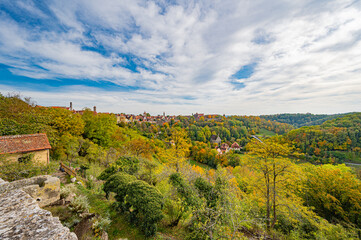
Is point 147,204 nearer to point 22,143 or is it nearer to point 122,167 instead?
point 122,167

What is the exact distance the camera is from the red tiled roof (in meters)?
10.2

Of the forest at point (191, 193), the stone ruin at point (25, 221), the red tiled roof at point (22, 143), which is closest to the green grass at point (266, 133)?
the forest at point (191, 193)

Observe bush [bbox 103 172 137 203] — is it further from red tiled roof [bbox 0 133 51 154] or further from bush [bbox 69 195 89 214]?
red tiled roof [bbox 0 133 51 154]

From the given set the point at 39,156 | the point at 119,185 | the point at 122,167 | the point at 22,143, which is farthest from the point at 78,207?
the point at 22,143

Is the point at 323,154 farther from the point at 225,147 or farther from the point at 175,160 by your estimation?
the point at 175,160

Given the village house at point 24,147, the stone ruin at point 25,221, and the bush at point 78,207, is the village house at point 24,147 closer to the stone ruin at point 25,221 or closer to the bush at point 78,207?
the bush at point 78,207

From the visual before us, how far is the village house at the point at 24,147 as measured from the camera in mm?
10125

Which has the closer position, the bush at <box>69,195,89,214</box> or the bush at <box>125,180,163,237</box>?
the bush at <box>125,180,163,237</box>

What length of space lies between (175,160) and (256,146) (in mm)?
7397

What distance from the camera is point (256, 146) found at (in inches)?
420

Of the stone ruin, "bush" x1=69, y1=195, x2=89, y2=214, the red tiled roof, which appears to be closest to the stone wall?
the red tiled roof

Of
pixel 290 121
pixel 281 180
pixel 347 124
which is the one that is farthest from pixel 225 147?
pixel 290 121

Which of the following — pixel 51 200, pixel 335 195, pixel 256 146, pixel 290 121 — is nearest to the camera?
pixel 51 200

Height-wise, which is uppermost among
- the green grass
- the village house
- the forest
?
the village house
